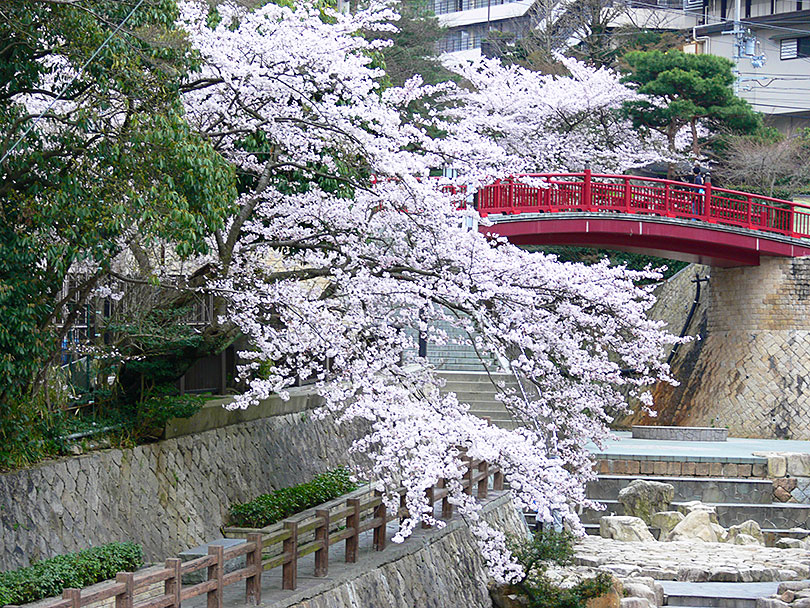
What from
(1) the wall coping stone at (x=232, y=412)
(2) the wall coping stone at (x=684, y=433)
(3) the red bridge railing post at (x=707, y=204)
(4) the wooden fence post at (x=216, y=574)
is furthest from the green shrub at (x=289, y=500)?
(3) the red bridge railing post at (x=707, y=204)

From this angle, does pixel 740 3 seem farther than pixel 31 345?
Yes

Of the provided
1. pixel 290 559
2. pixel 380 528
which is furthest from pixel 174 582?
pixel 380 528

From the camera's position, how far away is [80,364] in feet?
39.8

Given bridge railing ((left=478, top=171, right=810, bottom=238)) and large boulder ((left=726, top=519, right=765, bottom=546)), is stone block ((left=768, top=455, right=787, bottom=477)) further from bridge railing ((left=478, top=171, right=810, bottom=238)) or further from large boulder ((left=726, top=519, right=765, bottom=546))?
bridge railing ((left=478, top=171, right=810, bottom=238))

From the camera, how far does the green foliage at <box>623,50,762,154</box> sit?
3183 centimetres

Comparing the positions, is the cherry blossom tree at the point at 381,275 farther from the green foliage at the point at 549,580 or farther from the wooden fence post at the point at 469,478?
the green foliage at the point at 549,580

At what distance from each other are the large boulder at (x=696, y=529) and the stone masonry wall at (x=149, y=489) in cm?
791

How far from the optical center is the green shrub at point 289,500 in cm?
1309

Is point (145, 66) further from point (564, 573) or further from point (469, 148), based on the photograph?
point (564, 573)

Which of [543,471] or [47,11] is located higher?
[47,11]

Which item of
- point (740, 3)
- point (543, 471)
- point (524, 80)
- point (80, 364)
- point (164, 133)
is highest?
point (740, 3)

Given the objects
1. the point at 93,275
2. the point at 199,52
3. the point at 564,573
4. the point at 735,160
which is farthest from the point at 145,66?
the point at 735,160

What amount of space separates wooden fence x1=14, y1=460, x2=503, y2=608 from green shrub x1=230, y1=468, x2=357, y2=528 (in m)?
0.27

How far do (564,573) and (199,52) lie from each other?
9179 millimetres
